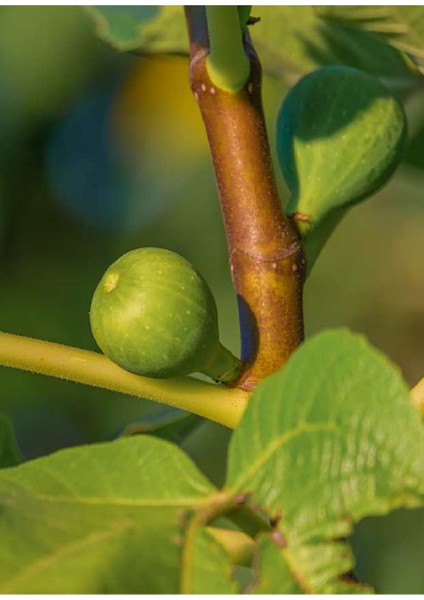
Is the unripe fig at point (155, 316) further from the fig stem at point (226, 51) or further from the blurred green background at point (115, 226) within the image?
the blurred green background at point (115, 226)

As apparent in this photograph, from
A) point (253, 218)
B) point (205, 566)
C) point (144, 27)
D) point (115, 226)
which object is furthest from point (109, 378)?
point (115, 226)

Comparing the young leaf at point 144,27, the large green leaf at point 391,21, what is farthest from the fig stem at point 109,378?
the young leaf at point 144,27

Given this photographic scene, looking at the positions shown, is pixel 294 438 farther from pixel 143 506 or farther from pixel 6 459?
pixel 6 459

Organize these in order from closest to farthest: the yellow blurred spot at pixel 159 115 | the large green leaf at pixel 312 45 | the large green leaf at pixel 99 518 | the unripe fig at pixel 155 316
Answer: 1. the large green leaf at pixel 99 518
2. the unripe fig at pixel 155 316
3. the large green leaf at pixel 312 45
4. the yellow blurred spot at pixel 159 115

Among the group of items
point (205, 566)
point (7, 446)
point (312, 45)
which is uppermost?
point (205, 566)

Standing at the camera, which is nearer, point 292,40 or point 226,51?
point 226,51

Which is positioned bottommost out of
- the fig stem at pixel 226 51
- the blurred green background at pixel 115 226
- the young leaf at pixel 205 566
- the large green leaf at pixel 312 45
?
the blurred green background at pixel 115 226

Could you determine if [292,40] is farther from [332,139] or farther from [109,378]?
[109,378]

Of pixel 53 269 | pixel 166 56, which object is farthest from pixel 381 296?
pixel 166 56
